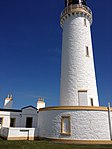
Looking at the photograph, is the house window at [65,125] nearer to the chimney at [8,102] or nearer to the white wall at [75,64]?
the white wall at [75,64]

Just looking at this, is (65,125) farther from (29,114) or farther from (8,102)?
(8,102)

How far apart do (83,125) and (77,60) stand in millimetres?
7747

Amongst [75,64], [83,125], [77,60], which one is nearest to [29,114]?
[75,64]

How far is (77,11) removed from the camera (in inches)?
812

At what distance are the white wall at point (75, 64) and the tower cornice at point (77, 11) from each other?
0.40 m

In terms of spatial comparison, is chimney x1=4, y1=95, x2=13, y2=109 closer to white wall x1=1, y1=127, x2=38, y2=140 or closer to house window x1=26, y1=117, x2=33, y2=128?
house window x1=26, y1=117, x2=33, y2=128

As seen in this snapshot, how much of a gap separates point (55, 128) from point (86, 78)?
6.74m

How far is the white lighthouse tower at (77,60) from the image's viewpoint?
56.6ft

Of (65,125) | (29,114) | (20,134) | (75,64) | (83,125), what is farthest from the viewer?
(29,114)

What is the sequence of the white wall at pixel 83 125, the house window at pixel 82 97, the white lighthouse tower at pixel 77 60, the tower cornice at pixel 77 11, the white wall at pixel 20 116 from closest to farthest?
1. the white wall at pixel 83 125
2. the house window at pixel 82 97
3. the white lighthouse tower at pixel 77 60
4. the white wall at pixel 20 116
5. the tower cornice at pixel 77 11

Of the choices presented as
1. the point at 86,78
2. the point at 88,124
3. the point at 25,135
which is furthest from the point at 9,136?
the point at 86,78

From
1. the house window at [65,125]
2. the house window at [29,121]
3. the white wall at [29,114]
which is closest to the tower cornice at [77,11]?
the white wall at [29,114]

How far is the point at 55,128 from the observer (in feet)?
46.7

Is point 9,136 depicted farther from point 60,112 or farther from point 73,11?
point 73,11
